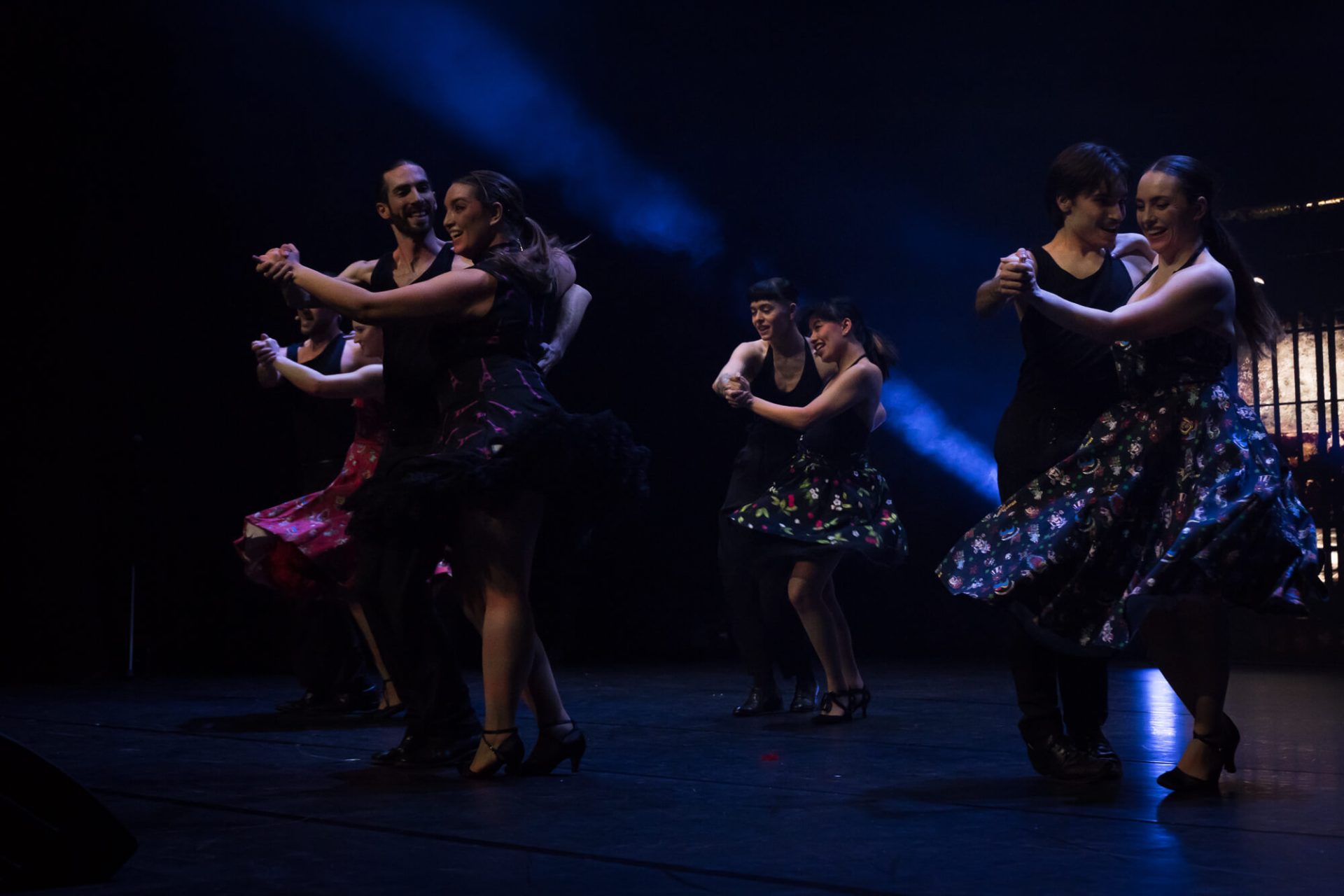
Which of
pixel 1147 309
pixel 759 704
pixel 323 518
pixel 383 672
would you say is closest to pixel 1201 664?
pixel 1147 309

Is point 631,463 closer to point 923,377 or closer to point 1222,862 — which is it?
point 1222,862

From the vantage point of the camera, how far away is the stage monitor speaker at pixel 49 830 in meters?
1.75

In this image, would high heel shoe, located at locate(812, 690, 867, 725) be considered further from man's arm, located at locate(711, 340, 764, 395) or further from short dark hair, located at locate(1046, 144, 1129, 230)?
short dark hair, located at locate(1046, 144, 1129, 230)

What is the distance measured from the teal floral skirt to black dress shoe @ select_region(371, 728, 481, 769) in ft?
4.72

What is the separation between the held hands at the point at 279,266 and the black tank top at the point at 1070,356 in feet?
4.60

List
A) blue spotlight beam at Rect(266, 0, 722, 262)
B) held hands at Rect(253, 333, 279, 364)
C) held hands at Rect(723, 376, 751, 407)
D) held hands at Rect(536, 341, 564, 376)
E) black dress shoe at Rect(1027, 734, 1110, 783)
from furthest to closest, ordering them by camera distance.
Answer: blue spotlight beam at Rect(266, 0, 722, 262), held hands at Rect(723, 376, 751, 407), held hands at Rect(253, 333, 279, 364), held hands at Rect(536, 341, 564, 376), black dress shoe at Rect(1027, 734, 1110, 783)

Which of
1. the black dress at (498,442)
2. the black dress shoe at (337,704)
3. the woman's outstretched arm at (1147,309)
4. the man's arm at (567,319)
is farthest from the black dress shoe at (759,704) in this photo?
the woman's outstretched arm at (1147,309)

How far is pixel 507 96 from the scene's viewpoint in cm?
635

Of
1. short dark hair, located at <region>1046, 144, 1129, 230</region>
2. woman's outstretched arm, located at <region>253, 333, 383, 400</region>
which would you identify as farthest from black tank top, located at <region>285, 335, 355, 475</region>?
short dark hair, located at <region>1046, 144, 1129, 230</region>

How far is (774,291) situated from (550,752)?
2.04 meters

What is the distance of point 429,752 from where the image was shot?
3.08 meters

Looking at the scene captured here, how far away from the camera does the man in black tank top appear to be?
275cm

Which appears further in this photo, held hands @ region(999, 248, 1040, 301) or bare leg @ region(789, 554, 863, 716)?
bare leg @ region(789, 554, 863, 716)

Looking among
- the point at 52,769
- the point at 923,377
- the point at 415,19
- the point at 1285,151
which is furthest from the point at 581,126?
the point at 52,769
